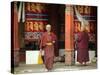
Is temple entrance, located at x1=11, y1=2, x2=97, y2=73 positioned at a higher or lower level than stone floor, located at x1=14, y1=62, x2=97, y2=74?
higher

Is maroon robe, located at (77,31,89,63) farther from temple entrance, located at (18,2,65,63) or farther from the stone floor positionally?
temple entrance, located at (18,2,65,63)

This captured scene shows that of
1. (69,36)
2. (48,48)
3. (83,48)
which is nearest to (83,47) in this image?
(83,48)

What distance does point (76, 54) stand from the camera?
2467mm

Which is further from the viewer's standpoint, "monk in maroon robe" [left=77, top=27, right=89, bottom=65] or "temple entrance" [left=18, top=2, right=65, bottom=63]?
"monk in maroon robe" [left=77, top=27, right=89, bottom=65]

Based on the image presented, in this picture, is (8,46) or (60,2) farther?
(60,2)

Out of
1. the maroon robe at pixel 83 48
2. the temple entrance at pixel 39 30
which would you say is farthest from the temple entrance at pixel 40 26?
the maroon robe at pixel 83 48

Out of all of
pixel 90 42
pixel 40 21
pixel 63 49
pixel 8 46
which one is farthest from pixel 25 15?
Answer: pixel 90 42

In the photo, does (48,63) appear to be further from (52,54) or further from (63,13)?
(63,13)

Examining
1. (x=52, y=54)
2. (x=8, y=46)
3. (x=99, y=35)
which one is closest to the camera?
(x=8, y=46)

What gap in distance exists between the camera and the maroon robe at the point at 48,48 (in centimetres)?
235

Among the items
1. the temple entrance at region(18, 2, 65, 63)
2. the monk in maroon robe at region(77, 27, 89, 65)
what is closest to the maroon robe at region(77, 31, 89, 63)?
the monk in maroon robe at region(77, 27, 89, 65)

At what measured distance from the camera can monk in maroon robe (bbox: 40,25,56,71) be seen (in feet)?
7.72

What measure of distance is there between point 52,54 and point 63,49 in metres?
0.11

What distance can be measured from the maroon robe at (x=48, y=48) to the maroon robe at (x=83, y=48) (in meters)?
0.26
